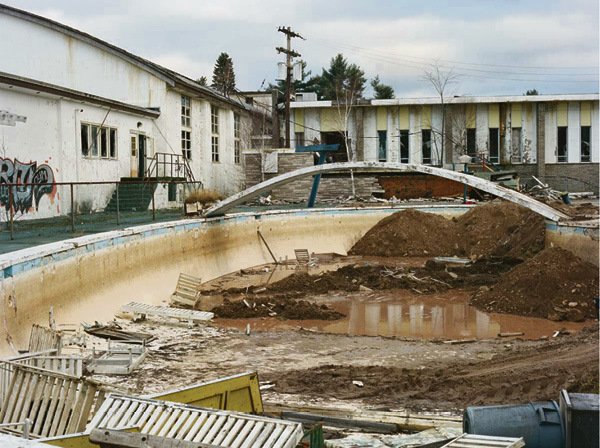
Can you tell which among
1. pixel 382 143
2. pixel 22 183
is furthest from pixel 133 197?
pixel 382 143

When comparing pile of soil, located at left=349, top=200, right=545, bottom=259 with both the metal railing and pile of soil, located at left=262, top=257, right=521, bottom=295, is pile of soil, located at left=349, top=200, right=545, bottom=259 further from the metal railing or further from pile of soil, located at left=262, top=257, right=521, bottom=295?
the metal railing

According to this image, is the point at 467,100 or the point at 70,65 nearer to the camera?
the point at 70,65

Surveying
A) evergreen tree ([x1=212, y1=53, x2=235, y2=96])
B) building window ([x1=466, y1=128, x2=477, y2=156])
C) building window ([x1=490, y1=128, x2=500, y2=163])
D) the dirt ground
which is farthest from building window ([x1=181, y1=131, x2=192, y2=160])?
evergreen tree ([x1=212, y1=53, x2=235, y2=96])

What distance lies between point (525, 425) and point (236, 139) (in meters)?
38.5

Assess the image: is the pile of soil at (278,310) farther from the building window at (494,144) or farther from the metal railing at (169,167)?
the building window at (494,144)

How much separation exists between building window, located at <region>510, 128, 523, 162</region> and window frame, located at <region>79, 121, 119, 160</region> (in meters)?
31.9

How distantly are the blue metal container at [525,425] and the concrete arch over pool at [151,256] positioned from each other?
24.2 feet

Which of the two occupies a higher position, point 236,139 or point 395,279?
point 236,139

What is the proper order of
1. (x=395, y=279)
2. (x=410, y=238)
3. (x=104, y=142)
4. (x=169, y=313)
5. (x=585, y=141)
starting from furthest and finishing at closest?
(x=585, y=141) → (x=410, y=238) → (x=104, y=142) → (x=395, y=279) → (x=169, y=313)

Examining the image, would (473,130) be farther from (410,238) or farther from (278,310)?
(278,310)

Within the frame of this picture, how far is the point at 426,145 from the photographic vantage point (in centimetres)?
5594

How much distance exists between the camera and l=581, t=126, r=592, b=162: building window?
5375cm

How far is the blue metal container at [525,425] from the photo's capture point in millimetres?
6777

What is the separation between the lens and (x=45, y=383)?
7230 mm
